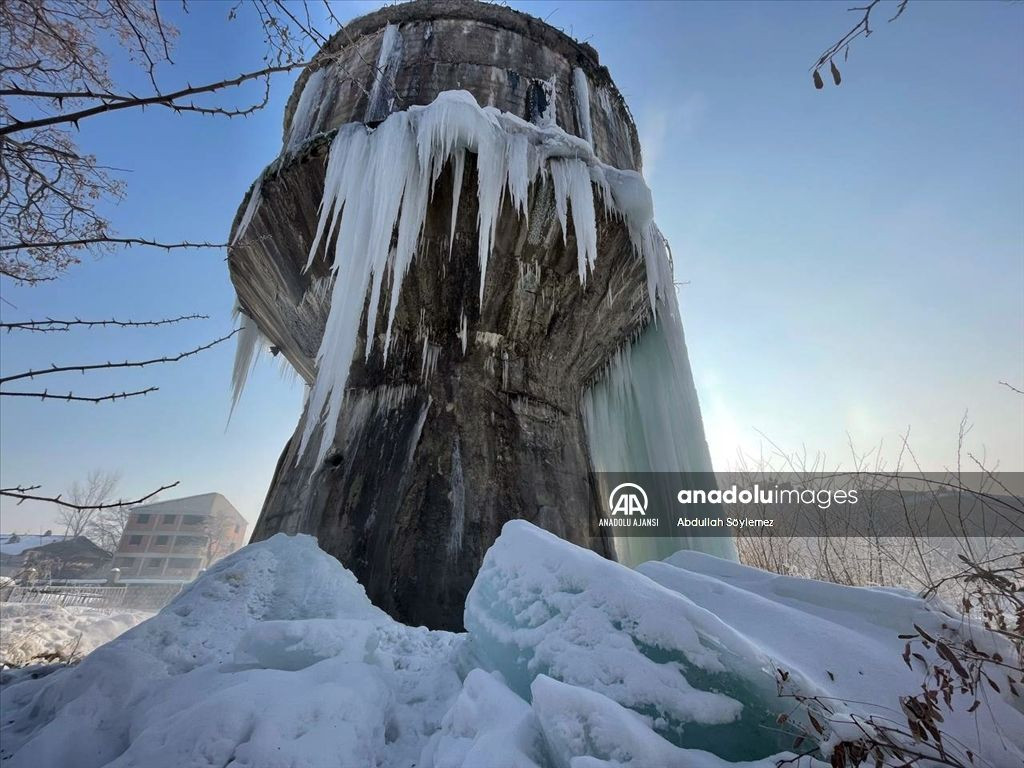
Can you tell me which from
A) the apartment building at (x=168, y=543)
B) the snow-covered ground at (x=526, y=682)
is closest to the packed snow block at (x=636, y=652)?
the snow-covered ground at (x=526, y=682)

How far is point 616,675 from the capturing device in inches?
51.6

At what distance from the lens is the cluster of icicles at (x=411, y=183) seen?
3811 mm

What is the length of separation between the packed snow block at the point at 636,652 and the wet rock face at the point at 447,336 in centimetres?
208

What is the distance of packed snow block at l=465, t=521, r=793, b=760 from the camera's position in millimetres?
1225

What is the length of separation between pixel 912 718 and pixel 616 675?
689 millimetres

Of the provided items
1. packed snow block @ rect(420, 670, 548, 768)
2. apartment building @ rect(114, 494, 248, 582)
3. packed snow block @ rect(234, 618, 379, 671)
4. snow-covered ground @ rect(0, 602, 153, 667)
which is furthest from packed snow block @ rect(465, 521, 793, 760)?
apartment building @ rect(114, 494, 248, 582)

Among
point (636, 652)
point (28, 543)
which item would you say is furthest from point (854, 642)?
point (28, 543)

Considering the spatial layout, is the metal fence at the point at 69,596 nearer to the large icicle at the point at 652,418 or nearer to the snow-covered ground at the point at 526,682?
the large icicle at the point at 652,418

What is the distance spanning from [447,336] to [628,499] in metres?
2.51

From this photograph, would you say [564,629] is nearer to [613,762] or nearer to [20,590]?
[613,762]

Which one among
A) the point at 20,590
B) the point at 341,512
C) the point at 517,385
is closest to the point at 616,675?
the point at 341,512

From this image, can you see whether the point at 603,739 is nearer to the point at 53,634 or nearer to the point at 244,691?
the point at 244,691

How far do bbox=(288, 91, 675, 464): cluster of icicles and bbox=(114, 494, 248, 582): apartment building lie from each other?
35.8m

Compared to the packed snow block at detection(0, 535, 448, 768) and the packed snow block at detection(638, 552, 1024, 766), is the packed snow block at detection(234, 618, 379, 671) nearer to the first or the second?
the packed snow block at detection(0, 535, 448, 768)
